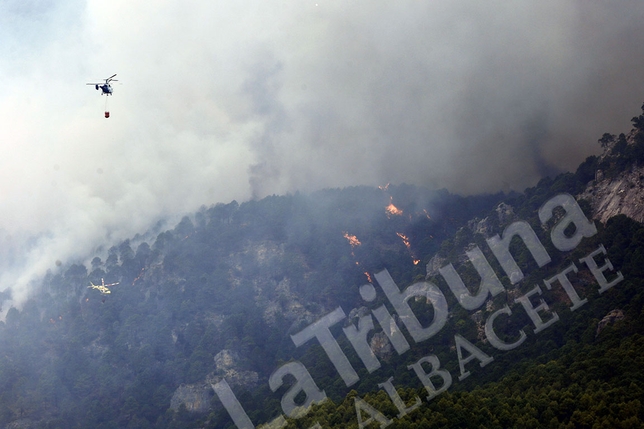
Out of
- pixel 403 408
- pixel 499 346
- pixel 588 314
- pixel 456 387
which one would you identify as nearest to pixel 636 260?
pixel 588 314

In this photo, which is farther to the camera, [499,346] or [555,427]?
[499,346]

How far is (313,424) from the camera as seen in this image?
173m

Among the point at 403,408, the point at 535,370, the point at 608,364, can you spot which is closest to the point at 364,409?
the point at 403,408

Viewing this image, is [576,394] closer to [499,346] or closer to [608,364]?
[608,364]

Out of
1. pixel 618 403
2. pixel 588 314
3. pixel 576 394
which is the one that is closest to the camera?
pixel 618 403

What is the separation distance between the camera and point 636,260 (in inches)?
7490

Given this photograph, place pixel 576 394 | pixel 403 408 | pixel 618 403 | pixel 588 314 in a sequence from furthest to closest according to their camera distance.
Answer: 1. pixel 588 314
2. pixel 403 408
3. pixel 576 394
4. pixel 618 403

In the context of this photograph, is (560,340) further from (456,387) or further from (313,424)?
(313,424)

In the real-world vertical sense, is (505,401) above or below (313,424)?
below

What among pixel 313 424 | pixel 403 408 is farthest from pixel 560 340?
pixel 313 424

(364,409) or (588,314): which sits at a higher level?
(364,409)

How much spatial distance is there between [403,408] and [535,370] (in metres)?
33.5

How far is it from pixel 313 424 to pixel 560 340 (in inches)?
2746

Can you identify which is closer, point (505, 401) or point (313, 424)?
point (505, 401)
